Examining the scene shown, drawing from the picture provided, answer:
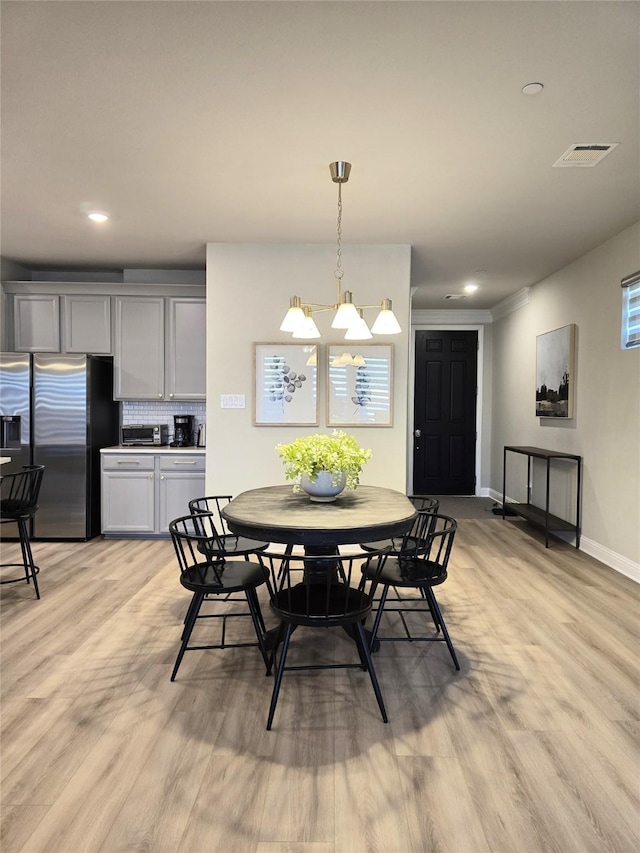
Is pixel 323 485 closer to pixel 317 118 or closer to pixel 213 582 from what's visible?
pixel 213 582

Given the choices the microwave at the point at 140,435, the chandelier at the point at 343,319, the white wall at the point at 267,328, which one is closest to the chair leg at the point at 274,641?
the chandelier at the point at 343,319

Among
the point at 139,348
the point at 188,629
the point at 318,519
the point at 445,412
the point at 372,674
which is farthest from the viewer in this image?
the point at 445,412

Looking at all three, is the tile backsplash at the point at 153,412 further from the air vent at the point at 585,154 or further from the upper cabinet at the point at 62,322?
the air vent at the point at 585,154

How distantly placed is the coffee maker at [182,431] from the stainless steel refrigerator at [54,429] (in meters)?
0.81

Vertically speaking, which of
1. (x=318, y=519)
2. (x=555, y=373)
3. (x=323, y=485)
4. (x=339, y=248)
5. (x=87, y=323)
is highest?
(x=339, y=248)

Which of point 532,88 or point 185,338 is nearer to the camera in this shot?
point 532,88

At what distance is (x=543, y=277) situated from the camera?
5996 millimetres

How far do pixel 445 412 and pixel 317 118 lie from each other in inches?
229

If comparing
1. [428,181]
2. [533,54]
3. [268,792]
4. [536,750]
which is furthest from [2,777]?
[428,181]

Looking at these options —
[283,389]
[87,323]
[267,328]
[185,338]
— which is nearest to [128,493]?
[185,338]

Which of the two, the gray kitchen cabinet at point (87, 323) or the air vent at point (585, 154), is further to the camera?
the gray kitchen cabinet at point (87, 323)

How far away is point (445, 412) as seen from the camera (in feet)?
26.3

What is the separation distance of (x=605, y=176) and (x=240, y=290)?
9.30 ft

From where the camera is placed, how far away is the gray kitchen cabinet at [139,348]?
218 inches
